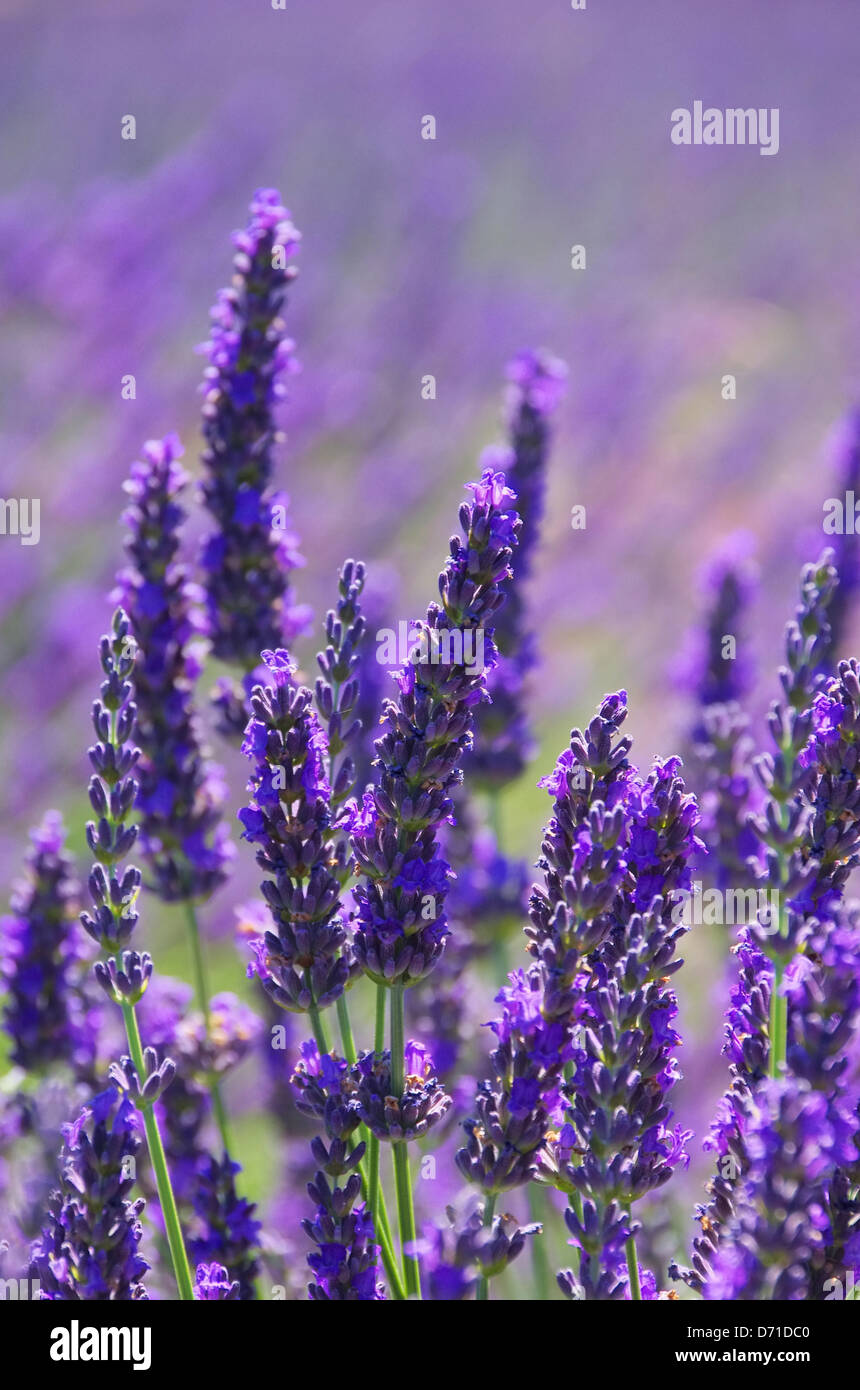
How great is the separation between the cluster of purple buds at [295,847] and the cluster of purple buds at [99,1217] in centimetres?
24

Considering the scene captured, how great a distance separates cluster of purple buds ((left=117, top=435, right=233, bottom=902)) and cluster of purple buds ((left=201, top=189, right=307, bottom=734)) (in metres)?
0.08

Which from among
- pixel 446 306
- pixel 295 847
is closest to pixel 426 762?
pixel 295 847

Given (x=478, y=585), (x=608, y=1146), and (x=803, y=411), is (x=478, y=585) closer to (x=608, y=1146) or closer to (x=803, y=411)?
(x=608, y=1146)

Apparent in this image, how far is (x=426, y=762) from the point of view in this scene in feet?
4.64

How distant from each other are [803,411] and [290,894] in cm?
784

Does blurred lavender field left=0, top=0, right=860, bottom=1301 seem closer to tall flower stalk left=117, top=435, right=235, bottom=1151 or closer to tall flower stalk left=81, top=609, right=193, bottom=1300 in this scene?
tall flower stalk left=117, top=435, right=235, bottom=1151

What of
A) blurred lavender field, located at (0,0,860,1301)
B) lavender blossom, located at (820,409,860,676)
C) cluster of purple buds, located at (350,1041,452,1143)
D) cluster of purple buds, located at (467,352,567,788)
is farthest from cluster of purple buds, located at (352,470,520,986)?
lavender blossom, located at (820,409,860,676)

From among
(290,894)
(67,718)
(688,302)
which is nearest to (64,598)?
(67,718)

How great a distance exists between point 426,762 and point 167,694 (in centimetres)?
83

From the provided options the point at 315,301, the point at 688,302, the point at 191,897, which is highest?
the point at 688,302

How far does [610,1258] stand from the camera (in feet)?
4.24

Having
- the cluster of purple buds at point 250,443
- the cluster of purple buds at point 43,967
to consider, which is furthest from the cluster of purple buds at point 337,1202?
the cluster of purple buds at point 250,443

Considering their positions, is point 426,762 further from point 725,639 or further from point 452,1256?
point 725,639
